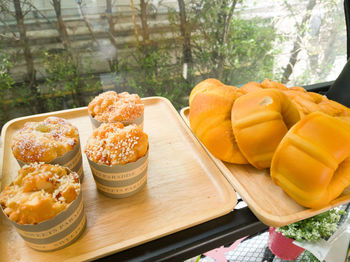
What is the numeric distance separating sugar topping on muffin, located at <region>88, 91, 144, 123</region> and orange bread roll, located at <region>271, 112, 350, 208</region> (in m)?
0.43

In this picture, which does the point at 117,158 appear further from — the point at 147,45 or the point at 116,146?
the point at 147,45

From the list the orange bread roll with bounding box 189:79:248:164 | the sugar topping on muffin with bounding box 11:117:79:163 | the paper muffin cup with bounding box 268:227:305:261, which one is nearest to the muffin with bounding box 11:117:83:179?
the sugar topping on muffin with bounding box 11:117:79:163

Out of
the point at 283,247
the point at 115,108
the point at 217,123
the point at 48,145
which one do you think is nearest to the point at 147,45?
the point at 115,108

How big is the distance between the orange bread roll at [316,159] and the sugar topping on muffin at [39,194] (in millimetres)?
490

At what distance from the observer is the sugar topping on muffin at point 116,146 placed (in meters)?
0.63

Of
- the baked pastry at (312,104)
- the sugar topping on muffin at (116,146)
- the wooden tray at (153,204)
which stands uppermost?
the baked pastry at (312,104)

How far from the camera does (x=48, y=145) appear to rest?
2.08 ft

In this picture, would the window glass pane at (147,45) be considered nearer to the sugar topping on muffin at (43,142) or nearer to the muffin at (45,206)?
the sugar topping on muffin at (43,142)

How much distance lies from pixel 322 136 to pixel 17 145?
0.72 m

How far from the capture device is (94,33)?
3.90 feet

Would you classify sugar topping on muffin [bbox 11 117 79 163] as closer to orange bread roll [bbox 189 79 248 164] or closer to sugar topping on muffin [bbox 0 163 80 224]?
sugar topping on muffin [bbox 0 163 80 224]

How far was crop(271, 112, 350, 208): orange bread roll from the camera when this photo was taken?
0.57 metres

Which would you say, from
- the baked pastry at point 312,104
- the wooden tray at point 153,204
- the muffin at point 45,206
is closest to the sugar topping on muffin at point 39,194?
the muffin at point 45,206

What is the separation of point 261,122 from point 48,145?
540 millimetres
